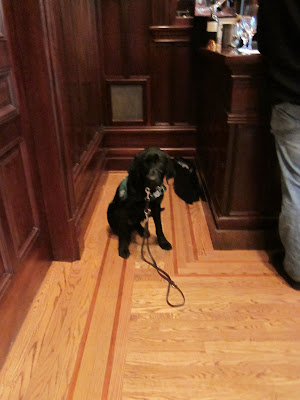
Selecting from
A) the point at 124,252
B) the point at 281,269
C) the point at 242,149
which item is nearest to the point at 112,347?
the point at 124,252

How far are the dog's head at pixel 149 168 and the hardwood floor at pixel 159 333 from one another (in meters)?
0.45

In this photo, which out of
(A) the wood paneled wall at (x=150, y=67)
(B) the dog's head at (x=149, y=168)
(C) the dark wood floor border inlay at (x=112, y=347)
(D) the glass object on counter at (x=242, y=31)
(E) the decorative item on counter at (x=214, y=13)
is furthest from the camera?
(A) the wood paneled wall at (x=150, y=67)

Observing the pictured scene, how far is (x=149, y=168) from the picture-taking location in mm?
1732

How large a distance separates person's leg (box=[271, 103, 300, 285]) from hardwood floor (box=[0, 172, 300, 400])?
215 millimetres

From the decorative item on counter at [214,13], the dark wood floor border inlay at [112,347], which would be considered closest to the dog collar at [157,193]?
the dark wood floor border inlay at [112,347]

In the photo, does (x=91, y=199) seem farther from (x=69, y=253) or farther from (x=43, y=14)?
(x=43, y=14)

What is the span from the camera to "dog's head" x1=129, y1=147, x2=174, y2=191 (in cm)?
172

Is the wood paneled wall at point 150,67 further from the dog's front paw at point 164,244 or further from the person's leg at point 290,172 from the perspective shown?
the person's leg at point 290,172

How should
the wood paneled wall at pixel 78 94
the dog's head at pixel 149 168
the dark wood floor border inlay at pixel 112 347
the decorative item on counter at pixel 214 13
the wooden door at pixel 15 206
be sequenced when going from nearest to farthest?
the dark wood floor border inlay at pixel 112 347 < the wooden door at pixel 15 206 < the wood paneled wall at pixel 78 94 < the dog's head at pixel 149 168 < the decorative item on counter at pixel 214 13

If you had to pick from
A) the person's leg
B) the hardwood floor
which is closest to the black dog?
the hardwood floor

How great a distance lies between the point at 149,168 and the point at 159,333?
0.78 meters

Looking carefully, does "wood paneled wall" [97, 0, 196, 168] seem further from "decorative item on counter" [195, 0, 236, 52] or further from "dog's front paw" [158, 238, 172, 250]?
"dog's front paw" [158, 238, 172, 250]

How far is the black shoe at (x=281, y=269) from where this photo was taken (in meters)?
1.67

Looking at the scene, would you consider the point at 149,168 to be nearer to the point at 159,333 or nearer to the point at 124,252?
the point at 124,252
